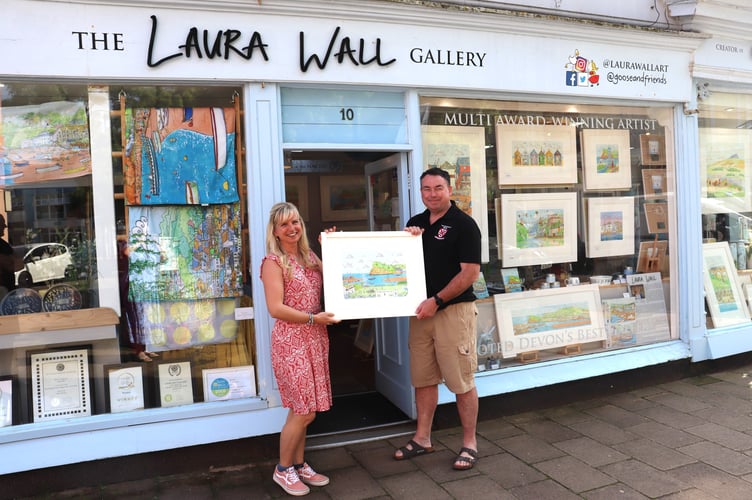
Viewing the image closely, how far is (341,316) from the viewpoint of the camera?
3568mm

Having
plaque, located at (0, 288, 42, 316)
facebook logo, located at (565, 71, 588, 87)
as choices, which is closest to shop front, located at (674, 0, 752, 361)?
facebook logo, located at (565, 71, 588, 87)

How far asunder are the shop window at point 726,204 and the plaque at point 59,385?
605cm

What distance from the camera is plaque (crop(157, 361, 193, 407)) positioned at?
4.18 m

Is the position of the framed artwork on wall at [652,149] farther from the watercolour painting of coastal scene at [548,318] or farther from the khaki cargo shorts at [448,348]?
the khaki cargo shorts at [448,348]

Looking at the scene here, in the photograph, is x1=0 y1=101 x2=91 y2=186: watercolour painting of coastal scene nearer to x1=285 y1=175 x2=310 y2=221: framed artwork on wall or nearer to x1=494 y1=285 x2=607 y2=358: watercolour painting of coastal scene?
x1=494 y1=285 x2=607 y2=358: watercolour painting of coastal scene

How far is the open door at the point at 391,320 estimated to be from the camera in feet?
15.7

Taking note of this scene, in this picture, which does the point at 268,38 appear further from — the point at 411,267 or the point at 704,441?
the point at 704,441

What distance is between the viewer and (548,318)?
542cm

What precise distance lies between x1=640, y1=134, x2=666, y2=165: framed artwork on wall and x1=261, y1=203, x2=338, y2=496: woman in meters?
4.03

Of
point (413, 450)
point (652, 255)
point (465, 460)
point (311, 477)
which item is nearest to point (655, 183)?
point (652, 255)

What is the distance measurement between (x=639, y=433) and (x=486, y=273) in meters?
1.80

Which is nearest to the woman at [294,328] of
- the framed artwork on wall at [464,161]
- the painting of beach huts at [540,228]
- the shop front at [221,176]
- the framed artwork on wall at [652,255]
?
the shop front at [221,176]

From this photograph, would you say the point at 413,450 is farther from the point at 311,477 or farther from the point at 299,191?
the point at 299,191

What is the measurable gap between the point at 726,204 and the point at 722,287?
958mm
